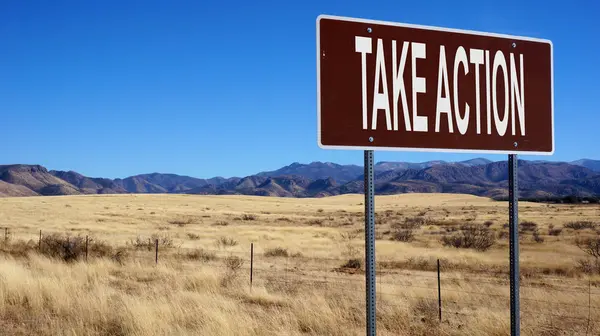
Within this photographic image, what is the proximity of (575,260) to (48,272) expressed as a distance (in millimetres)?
18328

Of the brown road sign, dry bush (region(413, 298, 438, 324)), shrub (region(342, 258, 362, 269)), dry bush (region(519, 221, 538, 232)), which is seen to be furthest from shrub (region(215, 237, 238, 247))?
the brown road sign

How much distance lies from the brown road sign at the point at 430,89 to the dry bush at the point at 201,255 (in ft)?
62.7

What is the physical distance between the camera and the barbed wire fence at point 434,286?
11.6 m

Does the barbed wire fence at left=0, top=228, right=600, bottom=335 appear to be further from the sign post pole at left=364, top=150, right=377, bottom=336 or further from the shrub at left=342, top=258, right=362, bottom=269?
the sign post pole at left=364, top=150, right=377, bottom=336

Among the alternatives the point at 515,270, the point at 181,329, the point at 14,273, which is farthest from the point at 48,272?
the point at 515,270

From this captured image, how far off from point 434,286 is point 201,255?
11137 millimetres

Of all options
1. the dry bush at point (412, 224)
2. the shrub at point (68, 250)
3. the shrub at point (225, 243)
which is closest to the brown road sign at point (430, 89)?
the shrub at point (68, 250)

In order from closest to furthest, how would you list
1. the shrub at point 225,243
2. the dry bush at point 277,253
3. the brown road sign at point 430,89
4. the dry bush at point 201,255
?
the brown road sign at point 430,89 < the dry bush at point 201,255 < the dry bush at point 277,253 < the shrub at point 225,243

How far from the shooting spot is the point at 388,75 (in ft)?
12.8

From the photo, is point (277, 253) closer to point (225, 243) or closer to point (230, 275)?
point (225, 243)

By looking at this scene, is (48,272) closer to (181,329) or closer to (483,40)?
(181,329)

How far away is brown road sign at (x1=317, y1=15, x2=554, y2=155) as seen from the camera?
3.76 metres

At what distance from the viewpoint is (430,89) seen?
4059 millimetres

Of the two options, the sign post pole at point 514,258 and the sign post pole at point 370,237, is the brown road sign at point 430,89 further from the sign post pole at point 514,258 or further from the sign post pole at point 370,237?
the sign post pole at point 514,258
